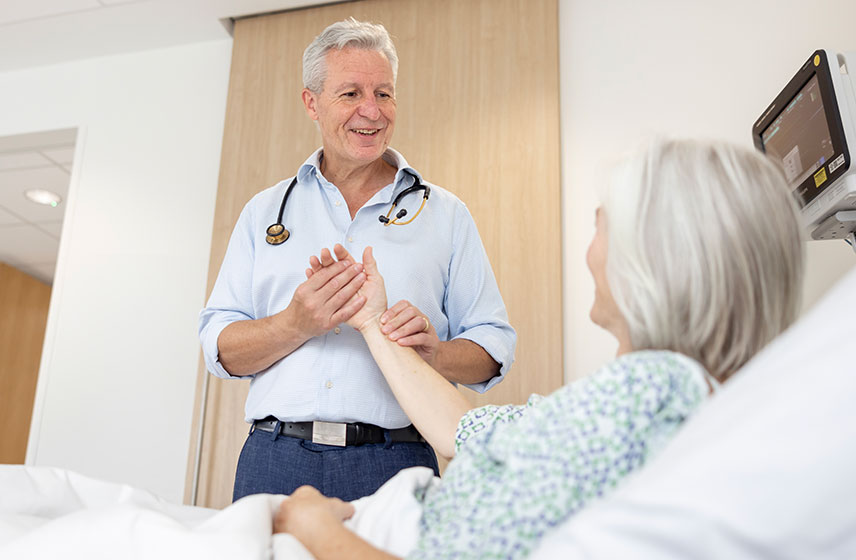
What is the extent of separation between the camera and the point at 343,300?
153 centimetres

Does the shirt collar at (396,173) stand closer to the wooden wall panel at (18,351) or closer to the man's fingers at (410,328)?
the man's fingers at (410,328)

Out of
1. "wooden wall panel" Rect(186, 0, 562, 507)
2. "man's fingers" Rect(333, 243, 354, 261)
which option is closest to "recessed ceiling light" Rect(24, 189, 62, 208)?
"wooden wall panel" Rect(186, 0, 562, 507)

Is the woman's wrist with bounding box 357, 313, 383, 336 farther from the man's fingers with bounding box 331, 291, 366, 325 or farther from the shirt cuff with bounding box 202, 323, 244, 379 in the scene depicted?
the shirt cuff with bounding box 202, 323, 244, 379

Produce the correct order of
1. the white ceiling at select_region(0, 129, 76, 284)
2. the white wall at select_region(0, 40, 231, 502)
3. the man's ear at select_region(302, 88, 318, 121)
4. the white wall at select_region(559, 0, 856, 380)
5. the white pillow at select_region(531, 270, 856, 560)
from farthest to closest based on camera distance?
the white ceiling at select_region(0, 129, 76, 284) < the white wall at select_region(0, 40, 231, 502) < the white wall at select_region(559, 0, 856, 380) < the man's ear at select_region(302, 88, 318, 121) < the white pillow at select_region(531, 270, 856, 560)

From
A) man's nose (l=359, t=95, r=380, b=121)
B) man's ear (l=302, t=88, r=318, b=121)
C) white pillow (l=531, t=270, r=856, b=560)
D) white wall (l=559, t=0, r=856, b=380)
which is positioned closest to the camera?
white pillow (l=531, t=270, r=856, b=560)

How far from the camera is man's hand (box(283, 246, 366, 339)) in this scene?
1.52m

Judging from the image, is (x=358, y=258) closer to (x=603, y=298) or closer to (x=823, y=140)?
(x=603, y=298)

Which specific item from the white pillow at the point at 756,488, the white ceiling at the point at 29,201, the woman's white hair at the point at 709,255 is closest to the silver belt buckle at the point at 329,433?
the woman's white hair at the point at 709,255

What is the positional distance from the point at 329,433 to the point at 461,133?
1687mm

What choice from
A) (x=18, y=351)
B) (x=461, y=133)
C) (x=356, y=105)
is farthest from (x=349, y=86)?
(x=18, y=351)

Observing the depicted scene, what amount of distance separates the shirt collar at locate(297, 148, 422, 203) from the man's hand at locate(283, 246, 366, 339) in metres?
0.34

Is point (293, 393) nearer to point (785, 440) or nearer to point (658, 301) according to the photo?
point (658, 301)

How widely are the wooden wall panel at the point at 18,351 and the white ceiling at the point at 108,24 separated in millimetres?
3329

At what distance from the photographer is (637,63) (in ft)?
9.63
